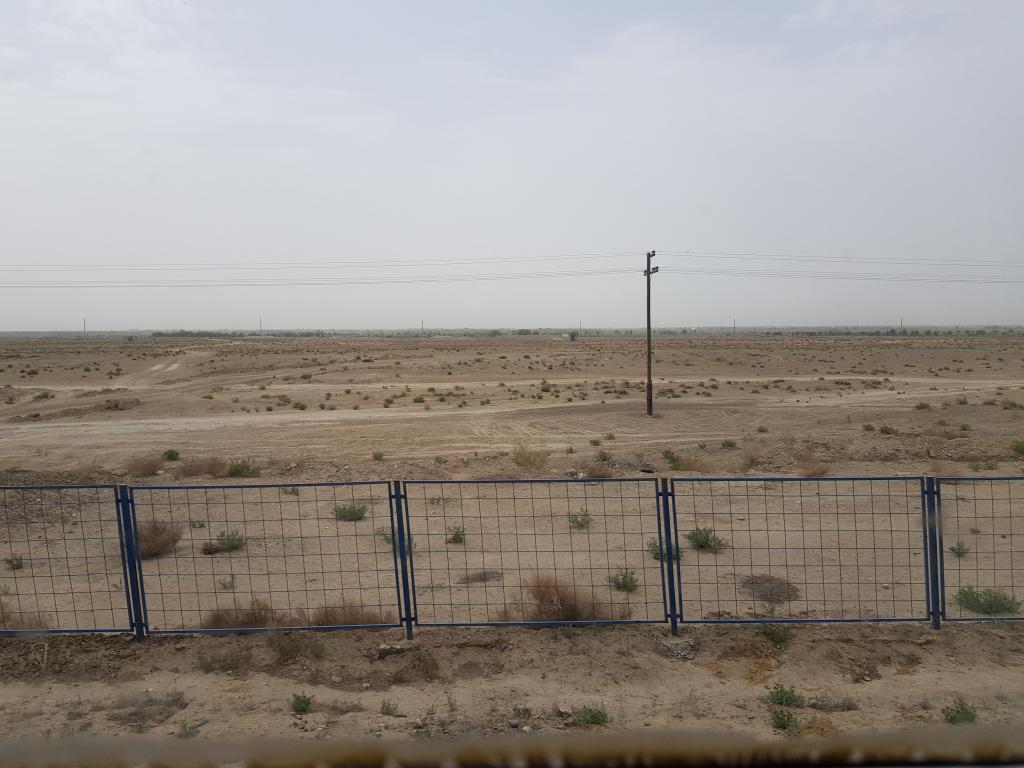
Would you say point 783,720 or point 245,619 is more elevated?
point 245,619

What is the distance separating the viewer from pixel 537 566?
8758mm

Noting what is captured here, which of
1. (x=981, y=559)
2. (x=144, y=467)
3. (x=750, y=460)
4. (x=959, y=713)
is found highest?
(x=144, y=467)

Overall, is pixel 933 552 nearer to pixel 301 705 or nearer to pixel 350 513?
pixel 301 705

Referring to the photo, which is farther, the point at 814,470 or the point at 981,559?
the point at 814,470

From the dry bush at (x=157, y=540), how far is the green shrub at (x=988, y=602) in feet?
34.3

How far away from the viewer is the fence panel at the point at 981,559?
7.21m

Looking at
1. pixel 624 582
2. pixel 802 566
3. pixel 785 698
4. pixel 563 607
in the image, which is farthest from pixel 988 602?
pixel 563 607

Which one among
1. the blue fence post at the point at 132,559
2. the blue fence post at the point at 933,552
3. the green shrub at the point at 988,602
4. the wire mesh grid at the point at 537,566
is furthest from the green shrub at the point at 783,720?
the blue fence post at the point at 132,559

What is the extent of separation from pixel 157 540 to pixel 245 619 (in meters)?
3.86

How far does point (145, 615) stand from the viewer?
7156 millimetres

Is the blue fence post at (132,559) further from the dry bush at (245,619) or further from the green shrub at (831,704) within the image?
the green shrub at (831,704)

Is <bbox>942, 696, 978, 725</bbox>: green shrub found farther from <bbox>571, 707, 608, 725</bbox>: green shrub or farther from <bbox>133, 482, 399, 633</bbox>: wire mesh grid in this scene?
<bbox>133, 482, 399, 633</bbox>: wire mesh grid

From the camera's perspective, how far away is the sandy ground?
5336 mm

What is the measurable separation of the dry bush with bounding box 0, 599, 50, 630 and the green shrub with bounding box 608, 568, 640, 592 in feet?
21.3
